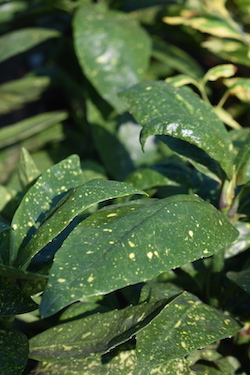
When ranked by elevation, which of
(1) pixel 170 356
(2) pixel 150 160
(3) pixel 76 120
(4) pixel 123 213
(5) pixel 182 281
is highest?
(4) pixel 123 213

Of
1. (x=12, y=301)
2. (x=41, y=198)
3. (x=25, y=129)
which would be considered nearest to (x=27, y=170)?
(x=41, y=198)

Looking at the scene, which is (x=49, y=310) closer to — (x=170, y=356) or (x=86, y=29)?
(x=170, y=356)

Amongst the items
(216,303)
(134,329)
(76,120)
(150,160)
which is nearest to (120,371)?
(134,329)

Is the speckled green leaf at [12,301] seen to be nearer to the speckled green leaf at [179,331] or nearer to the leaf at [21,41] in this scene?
the speckled green leaf at [179,331]

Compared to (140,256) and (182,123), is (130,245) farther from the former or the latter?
(182,123)

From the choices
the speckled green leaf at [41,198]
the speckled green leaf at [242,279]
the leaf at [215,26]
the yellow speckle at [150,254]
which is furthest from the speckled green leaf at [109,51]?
the yellow speckle at [150,254]

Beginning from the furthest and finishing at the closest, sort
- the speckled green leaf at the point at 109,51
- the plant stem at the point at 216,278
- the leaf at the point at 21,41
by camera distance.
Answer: the leaf at the point at 21,41 < the speckled green leaf at the point at 109,51 < the plant stem at the point at 216,278
